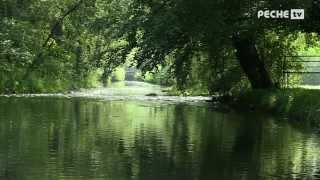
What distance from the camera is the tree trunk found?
35.2 m

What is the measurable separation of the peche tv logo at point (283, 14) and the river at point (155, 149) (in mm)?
3868

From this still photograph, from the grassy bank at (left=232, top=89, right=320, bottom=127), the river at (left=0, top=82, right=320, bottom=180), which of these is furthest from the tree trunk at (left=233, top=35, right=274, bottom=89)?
the river at (left=0, top=82, right=320, bottom=180)

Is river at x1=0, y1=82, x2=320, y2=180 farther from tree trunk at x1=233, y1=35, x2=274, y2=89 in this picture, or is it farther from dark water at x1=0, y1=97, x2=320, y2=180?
tree trunk at x1=233, y1=35, x2=274, y2=89

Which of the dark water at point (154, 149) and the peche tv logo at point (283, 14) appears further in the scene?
the peche tv logo at point (283, 14)

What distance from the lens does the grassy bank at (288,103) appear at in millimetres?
24312

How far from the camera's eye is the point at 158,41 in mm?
25453

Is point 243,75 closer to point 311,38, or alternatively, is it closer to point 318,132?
point 311,38

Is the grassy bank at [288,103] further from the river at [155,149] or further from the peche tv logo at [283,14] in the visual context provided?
the peche tv logo at [283,14]

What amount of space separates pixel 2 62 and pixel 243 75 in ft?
52.3

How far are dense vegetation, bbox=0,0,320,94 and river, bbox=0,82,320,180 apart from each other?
144 inches

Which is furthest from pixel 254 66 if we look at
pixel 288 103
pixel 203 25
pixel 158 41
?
pixel 203 25

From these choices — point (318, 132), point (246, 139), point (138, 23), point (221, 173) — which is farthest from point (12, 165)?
point (138, 23)

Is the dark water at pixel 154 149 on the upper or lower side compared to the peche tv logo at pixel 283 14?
lower

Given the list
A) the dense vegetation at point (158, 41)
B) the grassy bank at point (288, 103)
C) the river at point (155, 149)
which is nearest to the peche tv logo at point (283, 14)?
the dense vegetation at point (158, 41)
